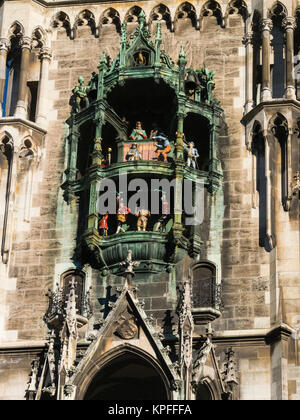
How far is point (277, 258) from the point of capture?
94.6 ft

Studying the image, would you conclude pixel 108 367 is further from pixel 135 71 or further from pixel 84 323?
pixel 135 71

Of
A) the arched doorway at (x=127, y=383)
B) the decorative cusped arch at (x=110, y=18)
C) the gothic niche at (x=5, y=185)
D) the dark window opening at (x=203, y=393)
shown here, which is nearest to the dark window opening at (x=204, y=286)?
the arched doorway at (x=127, y=383)

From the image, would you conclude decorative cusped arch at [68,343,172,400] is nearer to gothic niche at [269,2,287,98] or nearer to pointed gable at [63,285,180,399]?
pointed gable at [63,285,180,399]

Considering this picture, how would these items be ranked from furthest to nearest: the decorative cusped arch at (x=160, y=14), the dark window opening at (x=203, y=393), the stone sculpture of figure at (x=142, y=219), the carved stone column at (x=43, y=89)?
the decorative cusped arch at (x=160, y=14) → the carved stone column at (x=43, y=89) → the stone sculpture of figure at (x=142, y=219) → the dark window opening at (x=203, y=393)

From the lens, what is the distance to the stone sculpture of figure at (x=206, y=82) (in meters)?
31.1

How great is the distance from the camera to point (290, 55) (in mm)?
30656

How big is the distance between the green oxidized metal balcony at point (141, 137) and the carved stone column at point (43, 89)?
624 millimetres

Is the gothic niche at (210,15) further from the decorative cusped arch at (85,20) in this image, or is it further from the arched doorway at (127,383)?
the arched doorway at (127,383)


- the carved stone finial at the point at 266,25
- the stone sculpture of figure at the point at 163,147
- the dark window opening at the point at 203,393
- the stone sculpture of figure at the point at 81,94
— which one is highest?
the carved stone finial at the point at 266,25

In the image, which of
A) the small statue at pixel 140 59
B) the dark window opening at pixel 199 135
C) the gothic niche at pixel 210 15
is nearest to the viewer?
the dark window opening at pixel 199 135

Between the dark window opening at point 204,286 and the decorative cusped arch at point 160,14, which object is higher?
the decorative cusped arch at point 160,14
